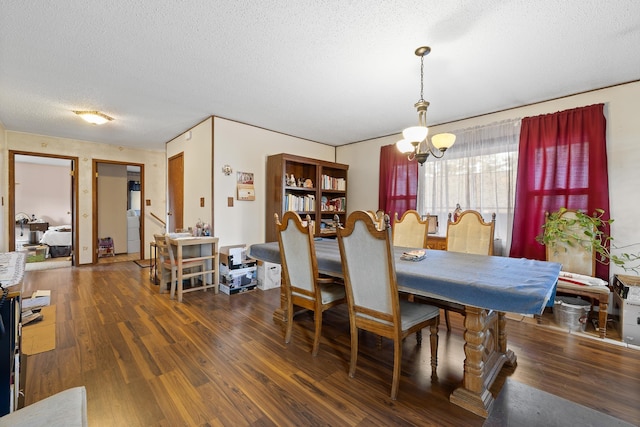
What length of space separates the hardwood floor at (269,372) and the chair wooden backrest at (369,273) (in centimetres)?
45

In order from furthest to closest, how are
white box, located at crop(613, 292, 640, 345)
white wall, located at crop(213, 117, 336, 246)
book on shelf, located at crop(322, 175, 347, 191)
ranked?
book on shelf, located at crop(322, 175, 347, 191) < white wall, located at crop(213, 117, 336, 246) < white box, located at crop(613, 292, 640, 345)

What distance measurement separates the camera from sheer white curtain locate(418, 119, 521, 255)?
11.3 feet

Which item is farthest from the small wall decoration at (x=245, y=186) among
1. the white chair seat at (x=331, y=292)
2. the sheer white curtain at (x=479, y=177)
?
the sheer white curtain at (x=479, y=177)

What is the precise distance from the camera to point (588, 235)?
2732mm

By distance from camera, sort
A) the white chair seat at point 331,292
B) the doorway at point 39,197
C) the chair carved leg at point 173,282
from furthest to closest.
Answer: the doorway at point 39,197
the chair carved leg at point 173,282
the white chair seat at point 331,292

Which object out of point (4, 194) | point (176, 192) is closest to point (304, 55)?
point (176, 192)

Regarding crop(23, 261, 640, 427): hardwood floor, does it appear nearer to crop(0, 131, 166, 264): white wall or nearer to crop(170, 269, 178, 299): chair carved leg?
crop(170, 269, 178, 299): chair carved leg

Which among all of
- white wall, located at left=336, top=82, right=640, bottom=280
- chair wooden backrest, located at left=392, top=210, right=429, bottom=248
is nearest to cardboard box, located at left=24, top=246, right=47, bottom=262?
chair wooden backrest, located at left=392, top=210, right=429, bottom=248

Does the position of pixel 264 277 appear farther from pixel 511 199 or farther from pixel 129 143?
pixel 129 143

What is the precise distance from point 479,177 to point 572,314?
6.03 ft

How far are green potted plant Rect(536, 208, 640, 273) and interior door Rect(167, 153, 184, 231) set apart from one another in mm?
5191

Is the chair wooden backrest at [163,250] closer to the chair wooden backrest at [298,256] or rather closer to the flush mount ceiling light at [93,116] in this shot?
the flush mount ceiling light at [93,116]

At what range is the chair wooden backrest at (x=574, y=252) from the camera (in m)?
2.79

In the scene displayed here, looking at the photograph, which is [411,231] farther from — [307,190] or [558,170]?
[307,190]
